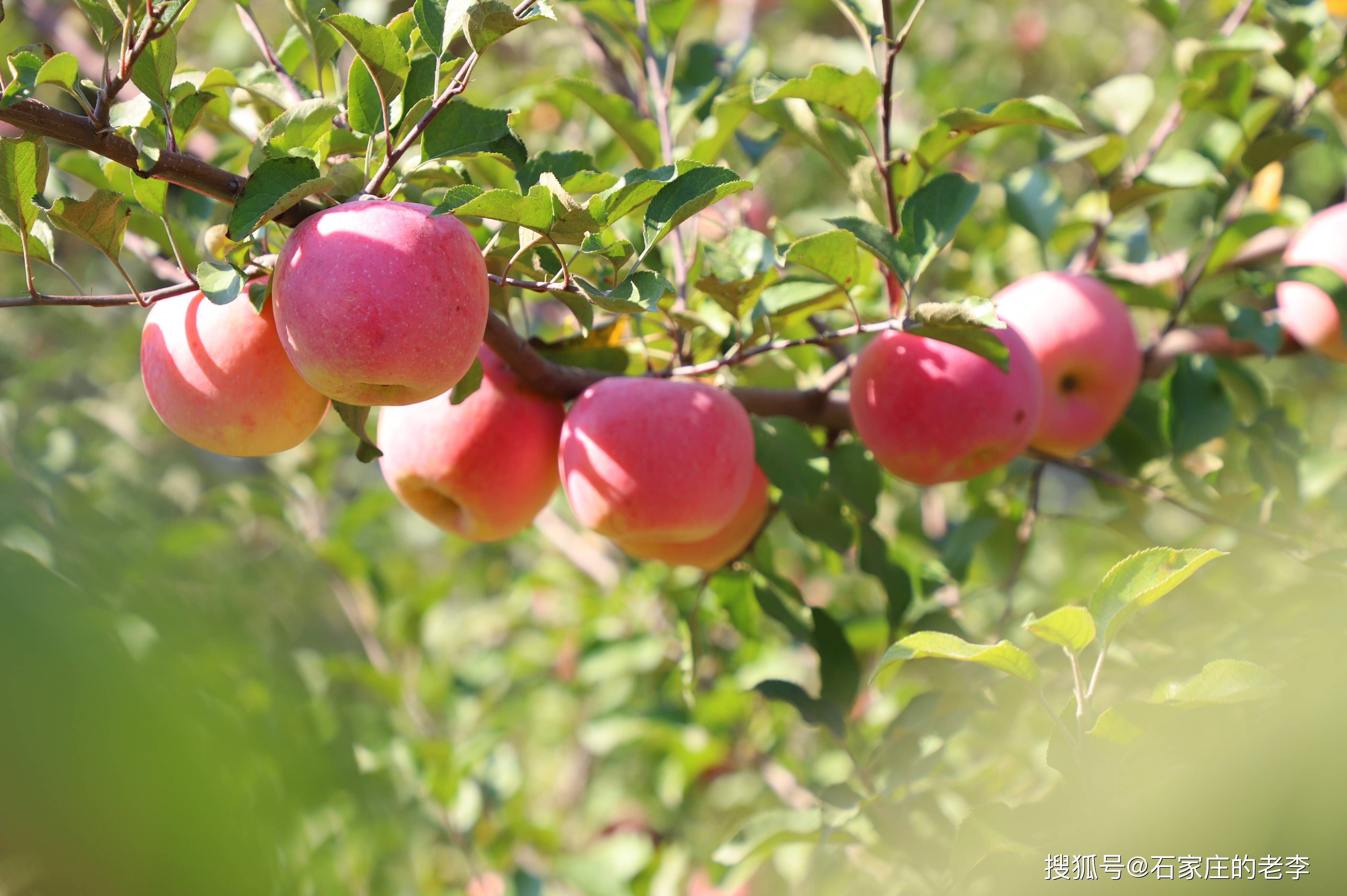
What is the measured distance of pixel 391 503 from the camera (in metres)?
1.92

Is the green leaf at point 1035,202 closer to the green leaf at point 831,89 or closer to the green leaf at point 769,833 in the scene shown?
the green leaf at point 831,89

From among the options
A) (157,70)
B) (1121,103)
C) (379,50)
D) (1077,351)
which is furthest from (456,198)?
(1121,103)

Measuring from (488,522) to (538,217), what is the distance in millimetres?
423

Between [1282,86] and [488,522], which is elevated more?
[1282,86]

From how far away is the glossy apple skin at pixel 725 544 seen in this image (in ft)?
3.54

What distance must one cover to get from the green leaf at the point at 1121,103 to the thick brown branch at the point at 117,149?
112cm

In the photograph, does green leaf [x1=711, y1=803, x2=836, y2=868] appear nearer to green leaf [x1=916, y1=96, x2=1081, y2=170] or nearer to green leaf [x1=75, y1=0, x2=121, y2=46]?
green leaf [x1=916, y1=96, x2=1081, y2=170]

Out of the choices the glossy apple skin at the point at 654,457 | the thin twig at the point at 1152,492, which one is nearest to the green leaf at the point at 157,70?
the glossy apple skin at the point at 654,457

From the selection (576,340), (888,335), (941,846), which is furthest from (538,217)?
(941,846)

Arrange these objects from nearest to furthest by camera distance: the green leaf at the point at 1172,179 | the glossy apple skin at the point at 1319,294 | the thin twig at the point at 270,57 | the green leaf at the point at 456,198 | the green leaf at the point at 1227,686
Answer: the green leaf at the point at 1227,686
the green leaf at the point at 456,198
the thin twig at the point at 270,57
the green leaf at the point at 1172,179
the glossy apple skin at the point at 1319,294

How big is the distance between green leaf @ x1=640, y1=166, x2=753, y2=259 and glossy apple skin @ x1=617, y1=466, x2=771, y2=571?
1.30 ft

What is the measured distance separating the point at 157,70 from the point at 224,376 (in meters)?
0.24

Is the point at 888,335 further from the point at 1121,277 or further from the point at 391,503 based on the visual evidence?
the point at 391,503

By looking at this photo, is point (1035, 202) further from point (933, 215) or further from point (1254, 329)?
point (933, 215)
